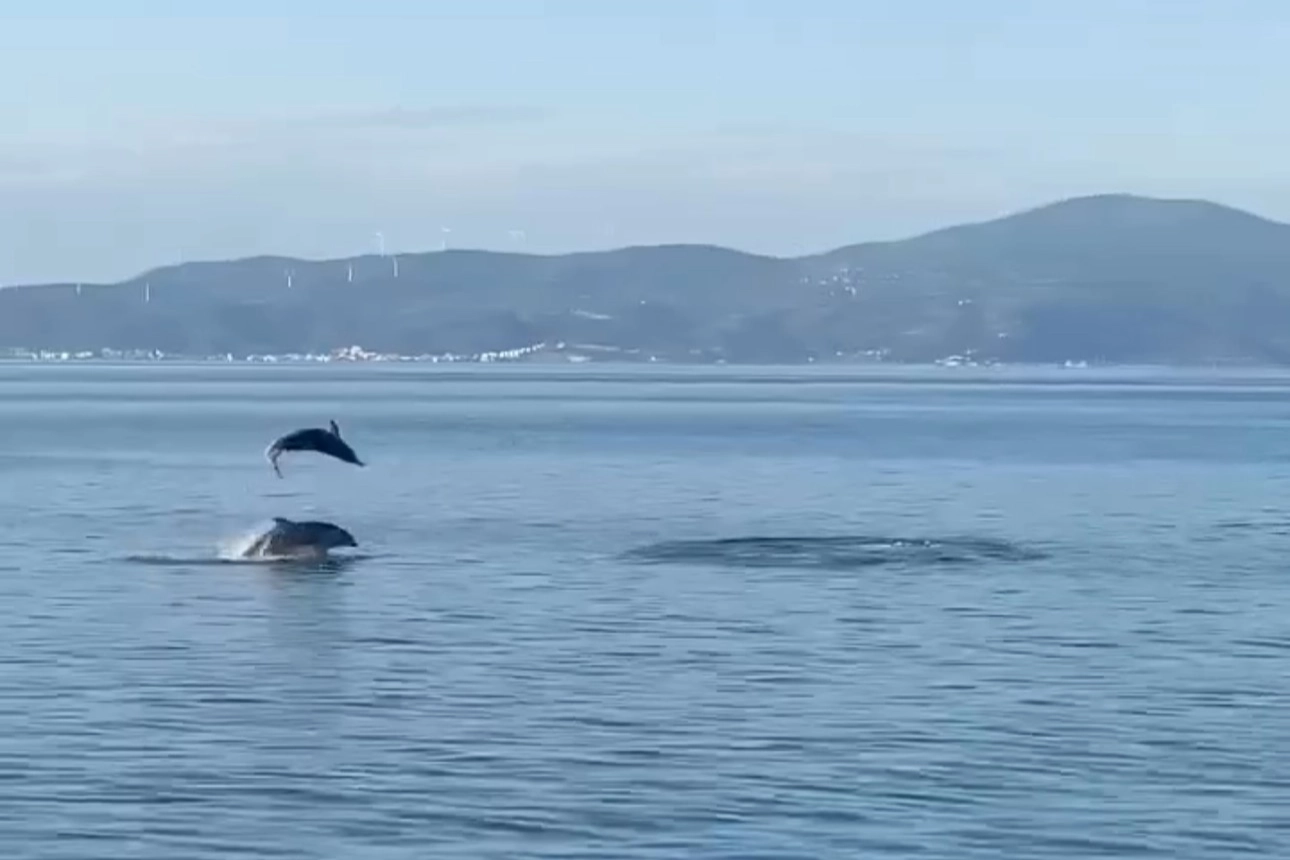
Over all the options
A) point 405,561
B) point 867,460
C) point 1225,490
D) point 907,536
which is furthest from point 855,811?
point 867,460

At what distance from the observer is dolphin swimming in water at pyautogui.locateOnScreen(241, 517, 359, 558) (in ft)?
174

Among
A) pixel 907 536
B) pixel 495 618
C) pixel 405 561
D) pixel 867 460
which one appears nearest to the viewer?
pixel 495 618

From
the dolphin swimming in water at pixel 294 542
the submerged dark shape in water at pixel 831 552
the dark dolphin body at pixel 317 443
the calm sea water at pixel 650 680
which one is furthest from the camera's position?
the dark dolphin body at pixel 317 443

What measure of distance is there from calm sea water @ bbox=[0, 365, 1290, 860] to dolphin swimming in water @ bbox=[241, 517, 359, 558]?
966 mm

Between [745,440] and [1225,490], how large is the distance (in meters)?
46.9

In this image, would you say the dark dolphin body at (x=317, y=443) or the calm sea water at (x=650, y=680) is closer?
the calm sea water at (x=650, y=680)

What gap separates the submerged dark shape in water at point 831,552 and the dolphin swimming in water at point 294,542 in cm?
615

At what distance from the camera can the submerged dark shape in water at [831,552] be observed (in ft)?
175

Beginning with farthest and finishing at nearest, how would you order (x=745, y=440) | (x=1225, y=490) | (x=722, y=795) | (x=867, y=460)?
(x=745, y=440) < (x=867, y=460) < (x=1225, y=490) < (x=722, y=795)

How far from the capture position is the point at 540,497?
7769 cm

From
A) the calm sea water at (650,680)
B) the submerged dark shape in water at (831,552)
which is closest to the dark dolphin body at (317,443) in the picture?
the calm sea water at (650,680)

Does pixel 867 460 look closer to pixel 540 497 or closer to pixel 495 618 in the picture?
pixel 540 497

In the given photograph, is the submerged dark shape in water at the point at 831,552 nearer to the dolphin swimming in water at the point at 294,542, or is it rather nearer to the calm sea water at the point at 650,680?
the calm sea water at the point at 650,680

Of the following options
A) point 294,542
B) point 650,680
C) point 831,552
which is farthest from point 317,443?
point 650,680
